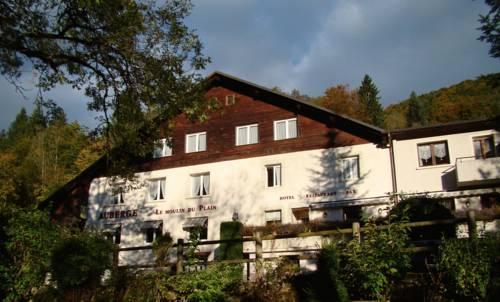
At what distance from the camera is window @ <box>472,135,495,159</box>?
25641 millimetres

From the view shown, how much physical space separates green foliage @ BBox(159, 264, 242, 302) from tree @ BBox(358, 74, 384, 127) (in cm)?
4443

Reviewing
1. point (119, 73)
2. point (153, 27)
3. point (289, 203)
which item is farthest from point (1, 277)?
point (289, 203)

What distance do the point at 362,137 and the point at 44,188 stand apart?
36149 millimetres

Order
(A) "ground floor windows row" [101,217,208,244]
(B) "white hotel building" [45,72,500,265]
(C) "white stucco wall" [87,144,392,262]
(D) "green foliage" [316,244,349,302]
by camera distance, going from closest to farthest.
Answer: (D) "green foliage" [316,244,349,302] → (B) "white hotel building" [45,72,500,265] → (C) "white stucco wall" [87,144,392,262] → (A) "ground floor windows row" [101,217,208,244]

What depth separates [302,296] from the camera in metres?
11.4

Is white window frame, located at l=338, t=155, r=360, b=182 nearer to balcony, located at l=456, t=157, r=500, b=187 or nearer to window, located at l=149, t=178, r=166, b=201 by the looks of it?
balcony, located at l=456, t=157, r=500, b=187

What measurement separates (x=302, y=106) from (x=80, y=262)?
18.5 meters

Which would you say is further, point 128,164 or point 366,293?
point 128,164

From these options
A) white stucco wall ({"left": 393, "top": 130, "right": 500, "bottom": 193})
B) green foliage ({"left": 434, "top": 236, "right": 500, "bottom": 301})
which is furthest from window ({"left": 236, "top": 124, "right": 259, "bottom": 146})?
green foliage ({"left": 434, "top": 236, "right": 500, "bottom": 301})

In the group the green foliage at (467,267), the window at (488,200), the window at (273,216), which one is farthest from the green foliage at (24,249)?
the window at (488,200)

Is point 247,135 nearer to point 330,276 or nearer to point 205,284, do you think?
point 205,284

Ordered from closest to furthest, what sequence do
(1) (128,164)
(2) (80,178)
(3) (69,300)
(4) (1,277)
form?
1. (3) (69,300)
2. (4) (1,277)
3. (1) (128,164)
4. (2) (80,178)

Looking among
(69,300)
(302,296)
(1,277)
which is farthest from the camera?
(1,277)

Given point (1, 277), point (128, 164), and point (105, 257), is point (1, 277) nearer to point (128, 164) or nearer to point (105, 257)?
point (105, 257)
